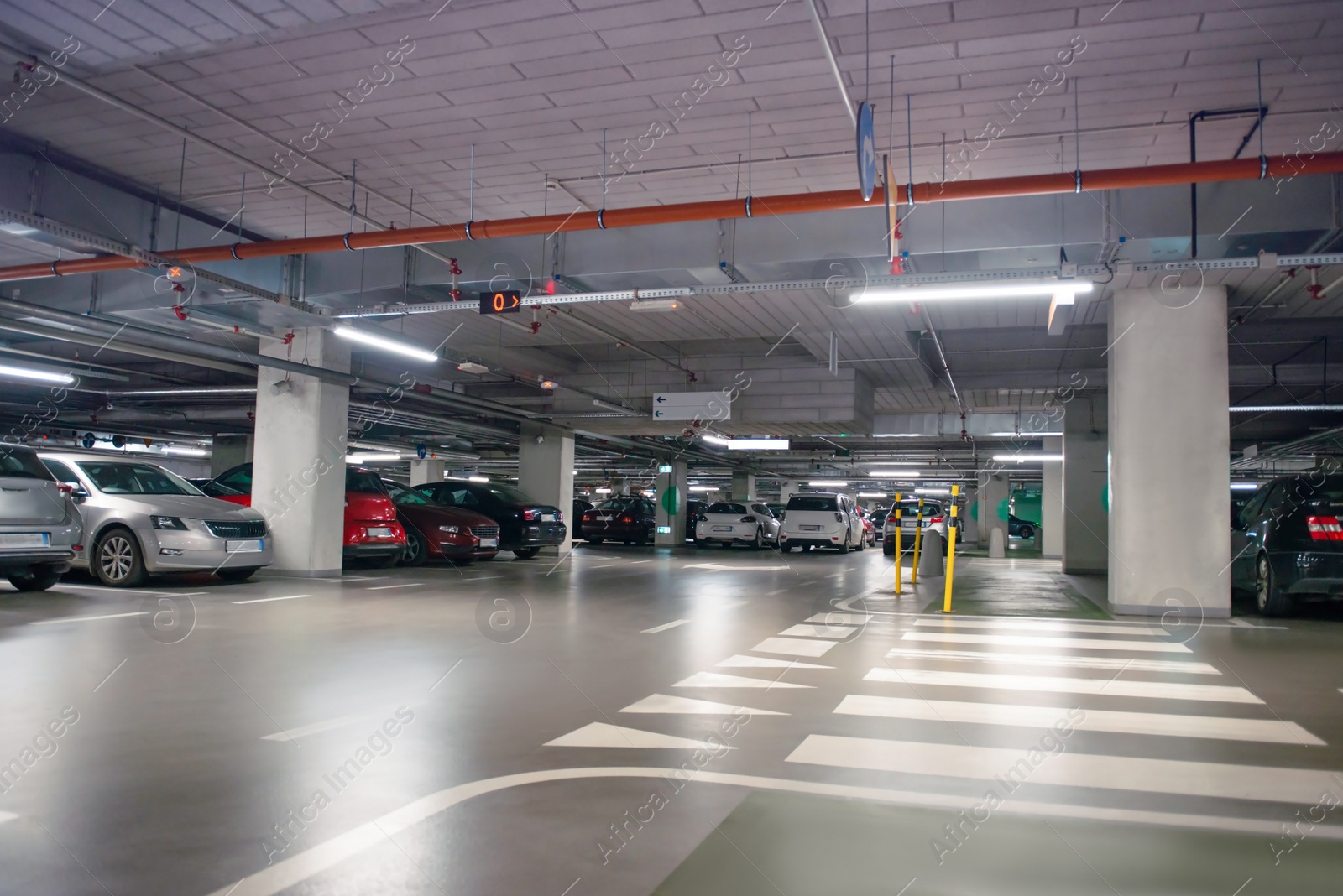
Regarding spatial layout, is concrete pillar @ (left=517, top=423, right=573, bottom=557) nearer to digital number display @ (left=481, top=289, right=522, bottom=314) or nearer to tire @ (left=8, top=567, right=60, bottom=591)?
digital number display @ (left=481, top=289, right=522, bottom=314)

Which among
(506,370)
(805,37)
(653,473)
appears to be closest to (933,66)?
(805,37)

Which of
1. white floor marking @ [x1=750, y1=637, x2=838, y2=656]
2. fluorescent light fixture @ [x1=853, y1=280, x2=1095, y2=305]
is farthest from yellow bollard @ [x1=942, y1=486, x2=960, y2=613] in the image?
white floor marking @ [x1=750, y1=637, x2=838, y2=656]

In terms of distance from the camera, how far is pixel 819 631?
7.87 m

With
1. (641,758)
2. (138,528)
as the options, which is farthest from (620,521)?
(641,758)

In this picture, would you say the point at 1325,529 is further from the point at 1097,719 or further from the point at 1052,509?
the point at 1052,509

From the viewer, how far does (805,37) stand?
5.70 meters

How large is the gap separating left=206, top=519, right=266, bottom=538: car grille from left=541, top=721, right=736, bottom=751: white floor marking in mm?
7355

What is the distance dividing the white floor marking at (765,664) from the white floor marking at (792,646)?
12.6 inches

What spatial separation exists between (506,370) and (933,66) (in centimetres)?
1272

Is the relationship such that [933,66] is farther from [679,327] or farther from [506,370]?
[506,370]

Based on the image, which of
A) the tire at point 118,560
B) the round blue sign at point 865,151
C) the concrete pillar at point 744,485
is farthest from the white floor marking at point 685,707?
the concrete pillar at point 744,485

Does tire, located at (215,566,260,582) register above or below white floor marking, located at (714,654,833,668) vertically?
above

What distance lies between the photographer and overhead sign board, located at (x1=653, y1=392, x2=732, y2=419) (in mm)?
17531

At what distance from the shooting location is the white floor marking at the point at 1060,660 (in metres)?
6.20
